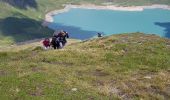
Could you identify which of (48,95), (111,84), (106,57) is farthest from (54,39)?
(48,95)

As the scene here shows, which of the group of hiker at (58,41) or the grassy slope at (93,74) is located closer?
the grassy slope at (93,74)

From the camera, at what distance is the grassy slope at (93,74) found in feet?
90.7

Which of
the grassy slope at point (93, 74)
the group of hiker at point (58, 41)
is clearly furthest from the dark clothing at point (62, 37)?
the grassy slope at point (93, 74)

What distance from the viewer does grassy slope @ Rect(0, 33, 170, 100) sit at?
90.7 ft

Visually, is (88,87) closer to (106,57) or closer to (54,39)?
(106,57)

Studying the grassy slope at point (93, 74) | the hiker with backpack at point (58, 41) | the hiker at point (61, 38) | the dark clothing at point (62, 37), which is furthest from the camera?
the dark clothing at point (62, 37)

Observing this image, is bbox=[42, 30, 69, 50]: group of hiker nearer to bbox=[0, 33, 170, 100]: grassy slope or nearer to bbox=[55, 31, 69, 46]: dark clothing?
bbox=[55, 31, 69, 46]: dark clothing

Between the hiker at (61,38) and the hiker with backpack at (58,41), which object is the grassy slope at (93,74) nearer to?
the hiker with backpack at (58,41)

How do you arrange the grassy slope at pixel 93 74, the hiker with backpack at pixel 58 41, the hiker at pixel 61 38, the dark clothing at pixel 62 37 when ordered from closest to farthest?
1. the grassy slope at pixel 93 74
2. the hiker with backpack at pixel 58 41
3. the hiker at pixel 61 38
4. the dark clothing at pixel 62 37

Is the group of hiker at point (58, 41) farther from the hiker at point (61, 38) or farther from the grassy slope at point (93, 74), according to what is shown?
the grassy slope at point (93, 74)

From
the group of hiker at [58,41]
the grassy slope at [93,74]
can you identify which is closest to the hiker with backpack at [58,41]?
the group of hiker at [58,41]

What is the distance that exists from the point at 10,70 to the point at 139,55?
14171 millimetres

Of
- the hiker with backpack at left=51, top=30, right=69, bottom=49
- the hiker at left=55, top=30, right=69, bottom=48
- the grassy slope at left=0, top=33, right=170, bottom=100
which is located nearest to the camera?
the grassy slope at left=0, top=33, right=170, bottom=100

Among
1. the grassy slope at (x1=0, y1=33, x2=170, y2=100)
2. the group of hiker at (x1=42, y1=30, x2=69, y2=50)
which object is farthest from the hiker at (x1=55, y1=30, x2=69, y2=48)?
the grassy slope at (x1=0, y1=33, x2=170, y2=100)
